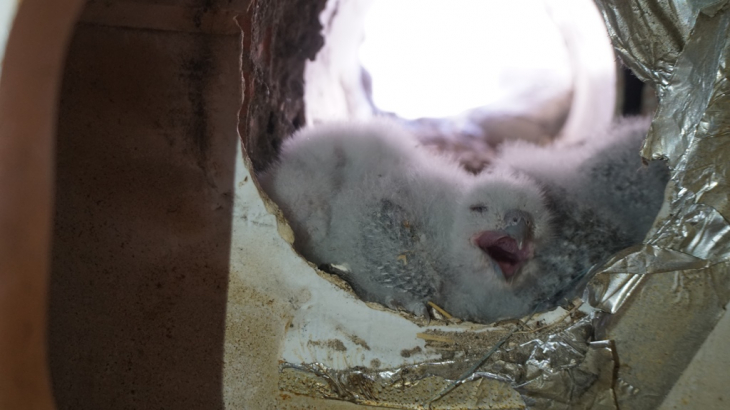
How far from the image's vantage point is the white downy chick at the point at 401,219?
1.25 meters

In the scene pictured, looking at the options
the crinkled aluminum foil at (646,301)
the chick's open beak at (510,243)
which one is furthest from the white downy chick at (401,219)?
the crinkled aluminum foil at (646,301)

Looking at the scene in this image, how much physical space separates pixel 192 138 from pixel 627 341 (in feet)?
2.69

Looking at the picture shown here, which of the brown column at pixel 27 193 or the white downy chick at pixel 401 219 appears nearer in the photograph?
the brown column at pixel 27 193

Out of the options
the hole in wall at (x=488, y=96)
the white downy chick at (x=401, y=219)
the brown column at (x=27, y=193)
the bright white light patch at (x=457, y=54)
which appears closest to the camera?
the brown column at (x=27, y=193)

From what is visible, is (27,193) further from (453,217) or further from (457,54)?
(457,54)

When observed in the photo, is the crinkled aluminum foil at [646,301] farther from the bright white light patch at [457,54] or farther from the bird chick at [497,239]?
the bright white light patch at [457,54]

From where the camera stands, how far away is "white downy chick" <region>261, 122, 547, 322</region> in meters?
1.25

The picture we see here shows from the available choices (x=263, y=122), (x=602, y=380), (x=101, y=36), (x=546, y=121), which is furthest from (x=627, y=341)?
(x=546, y=121)

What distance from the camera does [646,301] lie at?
2.73ft

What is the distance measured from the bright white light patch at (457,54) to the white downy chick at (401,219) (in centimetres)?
56

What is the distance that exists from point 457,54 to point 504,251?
822 mm

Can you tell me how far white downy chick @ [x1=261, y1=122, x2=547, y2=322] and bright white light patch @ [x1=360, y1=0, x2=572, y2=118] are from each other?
1.84 feet

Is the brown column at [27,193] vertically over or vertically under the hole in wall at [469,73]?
under

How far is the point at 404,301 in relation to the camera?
121cm
